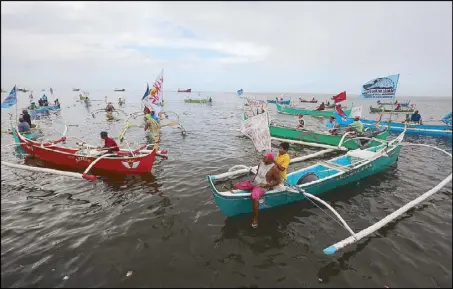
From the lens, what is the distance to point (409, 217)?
9766 mm

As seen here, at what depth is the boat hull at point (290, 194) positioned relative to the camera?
881cm

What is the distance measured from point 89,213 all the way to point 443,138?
31785 mm

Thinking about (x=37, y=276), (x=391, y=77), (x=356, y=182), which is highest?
(x=391, y=77)

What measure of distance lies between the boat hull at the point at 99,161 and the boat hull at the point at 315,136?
1261 centimetres

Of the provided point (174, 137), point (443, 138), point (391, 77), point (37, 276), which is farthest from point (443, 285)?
point (443, 138)

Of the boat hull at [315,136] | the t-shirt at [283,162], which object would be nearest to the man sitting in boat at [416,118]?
the boat hull at [315,136]

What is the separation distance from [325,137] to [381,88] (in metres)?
5.36

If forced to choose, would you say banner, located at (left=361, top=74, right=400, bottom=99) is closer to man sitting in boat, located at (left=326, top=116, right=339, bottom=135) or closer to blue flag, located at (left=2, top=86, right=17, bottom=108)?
man sitting in boat, located at (left=326, top=116, right=339, bottom=135)

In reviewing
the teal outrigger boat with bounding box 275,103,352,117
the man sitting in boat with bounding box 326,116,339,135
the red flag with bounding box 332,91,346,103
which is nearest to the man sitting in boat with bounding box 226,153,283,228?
the man sitting in boat with bounding box 326,116,339,135

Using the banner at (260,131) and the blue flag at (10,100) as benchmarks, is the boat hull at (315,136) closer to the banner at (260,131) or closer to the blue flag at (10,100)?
the banner at (260,131)

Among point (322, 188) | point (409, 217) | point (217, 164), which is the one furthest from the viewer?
point (217, 164)

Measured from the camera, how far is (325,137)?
1956 centimetres

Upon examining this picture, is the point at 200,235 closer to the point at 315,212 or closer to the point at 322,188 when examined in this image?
the point at 315,212

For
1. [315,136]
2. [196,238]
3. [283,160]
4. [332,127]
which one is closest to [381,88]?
[332,127]
